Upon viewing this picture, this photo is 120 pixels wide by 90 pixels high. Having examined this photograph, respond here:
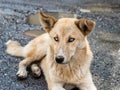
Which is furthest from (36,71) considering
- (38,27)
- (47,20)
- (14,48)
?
(38,27)

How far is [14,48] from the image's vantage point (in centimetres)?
641

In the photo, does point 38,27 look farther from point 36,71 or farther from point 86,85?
point 86,85

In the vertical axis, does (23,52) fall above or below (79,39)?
below

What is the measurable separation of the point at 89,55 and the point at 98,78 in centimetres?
75

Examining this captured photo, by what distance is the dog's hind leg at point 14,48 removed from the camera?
6308mm

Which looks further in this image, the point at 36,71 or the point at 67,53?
the point at 36,71

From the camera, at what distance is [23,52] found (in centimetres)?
620

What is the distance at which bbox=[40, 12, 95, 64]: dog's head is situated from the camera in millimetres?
4703

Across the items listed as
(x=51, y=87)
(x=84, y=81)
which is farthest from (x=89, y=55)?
(x=51, y=87)

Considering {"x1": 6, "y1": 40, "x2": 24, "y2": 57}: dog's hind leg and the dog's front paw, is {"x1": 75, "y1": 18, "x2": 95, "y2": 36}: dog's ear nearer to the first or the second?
the dog's front paw

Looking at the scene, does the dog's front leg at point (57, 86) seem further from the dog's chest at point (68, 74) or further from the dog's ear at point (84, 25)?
the dog's ear at point (84, 25)

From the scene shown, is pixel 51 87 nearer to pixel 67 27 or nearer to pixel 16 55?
pixel 67 27

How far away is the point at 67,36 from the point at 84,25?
0.29m

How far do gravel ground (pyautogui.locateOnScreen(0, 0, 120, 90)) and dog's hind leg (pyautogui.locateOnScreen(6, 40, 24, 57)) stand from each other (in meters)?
0.08
